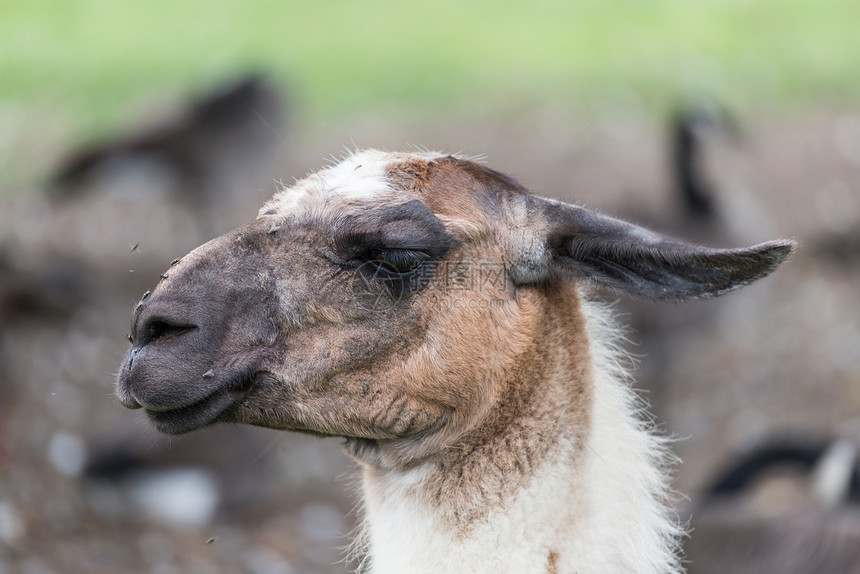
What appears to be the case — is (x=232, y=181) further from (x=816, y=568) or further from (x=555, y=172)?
(x=816, y=568)

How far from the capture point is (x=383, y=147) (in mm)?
6031

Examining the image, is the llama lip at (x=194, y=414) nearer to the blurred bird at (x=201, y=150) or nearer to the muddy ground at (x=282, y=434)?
the muddy ground at (x=282, y=434)

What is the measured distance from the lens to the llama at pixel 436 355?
3082mm

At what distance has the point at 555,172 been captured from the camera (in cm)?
1362

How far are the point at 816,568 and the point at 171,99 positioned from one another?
9083 millimetres

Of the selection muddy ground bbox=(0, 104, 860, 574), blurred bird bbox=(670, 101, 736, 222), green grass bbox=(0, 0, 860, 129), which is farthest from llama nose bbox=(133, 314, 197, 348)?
green grass bbox=(0, 0, 860, 129)

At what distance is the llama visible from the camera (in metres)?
3.08

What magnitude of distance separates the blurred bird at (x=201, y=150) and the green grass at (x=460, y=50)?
1082mm

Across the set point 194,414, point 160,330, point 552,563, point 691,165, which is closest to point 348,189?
point 160,330

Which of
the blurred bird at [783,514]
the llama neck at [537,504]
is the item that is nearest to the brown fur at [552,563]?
the llama neck at [537,504]

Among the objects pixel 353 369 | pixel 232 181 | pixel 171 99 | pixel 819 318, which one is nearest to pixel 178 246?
pixel 232 181

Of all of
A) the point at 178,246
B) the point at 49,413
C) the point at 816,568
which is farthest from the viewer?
the point at 178,246

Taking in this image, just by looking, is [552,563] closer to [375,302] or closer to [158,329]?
[375,302]

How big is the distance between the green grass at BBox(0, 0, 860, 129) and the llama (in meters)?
9.29
